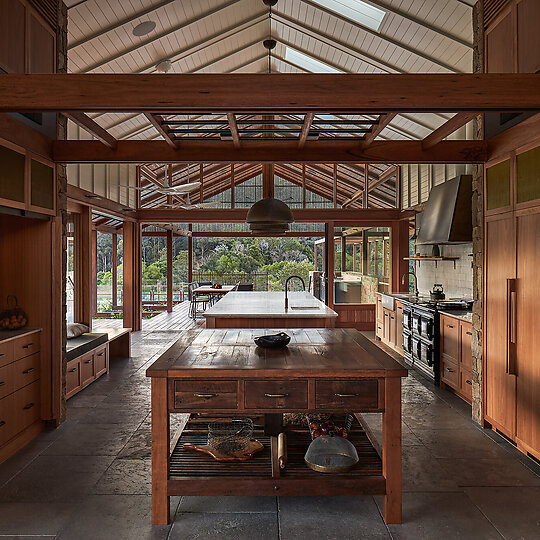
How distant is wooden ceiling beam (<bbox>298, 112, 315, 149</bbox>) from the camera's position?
3205 millimetres

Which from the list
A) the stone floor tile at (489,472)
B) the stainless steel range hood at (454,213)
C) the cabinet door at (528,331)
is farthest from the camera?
the stainless steel range hood at (454,213)

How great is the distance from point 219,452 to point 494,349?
2507 mm

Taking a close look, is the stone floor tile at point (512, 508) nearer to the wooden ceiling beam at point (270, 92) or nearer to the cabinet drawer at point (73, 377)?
the wooden ceiling beam at point (270, 92)

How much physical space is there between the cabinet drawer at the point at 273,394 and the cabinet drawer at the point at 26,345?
6.84 ft

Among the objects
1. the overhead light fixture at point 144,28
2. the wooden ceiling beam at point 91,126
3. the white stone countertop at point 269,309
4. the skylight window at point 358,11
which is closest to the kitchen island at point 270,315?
the white stone countertop at point 269,309

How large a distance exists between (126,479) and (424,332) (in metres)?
3.98

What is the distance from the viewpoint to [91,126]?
3.49 m

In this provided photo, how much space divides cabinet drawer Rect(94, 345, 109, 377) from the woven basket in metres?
1.85

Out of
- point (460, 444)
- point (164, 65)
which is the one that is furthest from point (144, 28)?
point (460, 444)

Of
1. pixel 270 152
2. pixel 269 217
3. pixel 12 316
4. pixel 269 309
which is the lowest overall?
pixel 269 309

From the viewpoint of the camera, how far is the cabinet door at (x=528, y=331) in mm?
3158

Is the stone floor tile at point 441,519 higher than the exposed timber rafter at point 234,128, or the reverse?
the exposed timber rafter at point 234,128

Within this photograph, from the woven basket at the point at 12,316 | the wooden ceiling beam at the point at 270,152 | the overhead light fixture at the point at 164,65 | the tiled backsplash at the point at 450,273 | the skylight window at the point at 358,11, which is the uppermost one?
the skylight window at the point at 358,11

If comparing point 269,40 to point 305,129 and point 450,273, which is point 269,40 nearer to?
point 305,129
